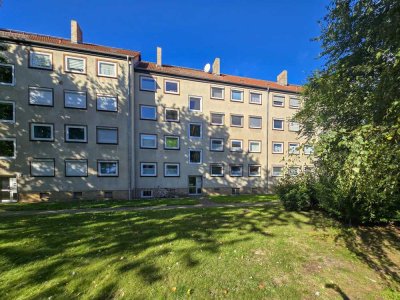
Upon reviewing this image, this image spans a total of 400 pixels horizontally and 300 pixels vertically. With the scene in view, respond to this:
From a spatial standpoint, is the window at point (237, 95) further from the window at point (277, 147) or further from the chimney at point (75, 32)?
the chimney at point (75, 32)

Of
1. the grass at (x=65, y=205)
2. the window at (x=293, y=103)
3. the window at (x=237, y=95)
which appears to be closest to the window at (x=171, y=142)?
the grass at (x=65, y=205)

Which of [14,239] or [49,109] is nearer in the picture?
[14,239]

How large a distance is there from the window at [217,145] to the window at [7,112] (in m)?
16.2

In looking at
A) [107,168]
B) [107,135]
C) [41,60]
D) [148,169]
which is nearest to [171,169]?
[148,169]

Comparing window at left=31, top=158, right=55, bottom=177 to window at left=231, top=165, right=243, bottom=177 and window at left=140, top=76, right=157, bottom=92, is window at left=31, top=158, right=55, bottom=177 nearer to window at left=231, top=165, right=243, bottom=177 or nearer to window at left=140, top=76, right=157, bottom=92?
window at left=140, top=76, right=157, bottom=92

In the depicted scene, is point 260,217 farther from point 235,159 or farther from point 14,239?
point 235,159

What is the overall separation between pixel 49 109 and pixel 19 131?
103 inches

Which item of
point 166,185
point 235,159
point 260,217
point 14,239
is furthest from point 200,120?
point 14,239

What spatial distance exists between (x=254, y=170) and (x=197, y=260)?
19.2m

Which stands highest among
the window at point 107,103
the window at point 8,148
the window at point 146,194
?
the window at point 107,103

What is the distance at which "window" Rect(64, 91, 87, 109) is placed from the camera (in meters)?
17.6

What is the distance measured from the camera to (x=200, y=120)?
21562 mm

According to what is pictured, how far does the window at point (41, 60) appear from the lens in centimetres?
1684

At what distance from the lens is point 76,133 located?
17828mm
